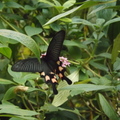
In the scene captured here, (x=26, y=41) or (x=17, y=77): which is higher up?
(x=26, y=41)

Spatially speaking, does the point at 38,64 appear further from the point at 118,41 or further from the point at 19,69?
the point at 118,41

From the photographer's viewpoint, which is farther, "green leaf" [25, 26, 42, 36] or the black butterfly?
"green leaf" [25, 26, 42, 36]

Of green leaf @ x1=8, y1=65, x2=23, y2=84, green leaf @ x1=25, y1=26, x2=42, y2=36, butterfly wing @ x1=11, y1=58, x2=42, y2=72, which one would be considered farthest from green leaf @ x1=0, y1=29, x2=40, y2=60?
green leaf @ x1=25, y1=26, x2=42, y2=36

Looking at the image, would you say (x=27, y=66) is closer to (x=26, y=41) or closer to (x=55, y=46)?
(x=55, y=46)

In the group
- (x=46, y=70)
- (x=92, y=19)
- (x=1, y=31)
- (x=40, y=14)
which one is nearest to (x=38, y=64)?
(x=46, y=70)

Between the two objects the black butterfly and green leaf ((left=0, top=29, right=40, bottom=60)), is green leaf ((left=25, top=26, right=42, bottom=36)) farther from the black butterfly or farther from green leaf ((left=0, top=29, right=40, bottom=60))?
green leaf ((left=0, top=29, right=40, bottom=60))

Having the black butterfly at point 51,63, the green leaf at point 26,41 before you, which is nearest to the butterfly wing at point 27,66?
the black butterfly at point 51,63

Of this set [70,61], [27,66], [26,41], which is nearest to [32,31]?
[70,61]

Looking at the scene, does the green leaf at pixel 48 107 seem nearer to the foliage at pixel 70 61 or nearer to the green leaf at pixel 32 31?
the foliage at pixel 70 61
